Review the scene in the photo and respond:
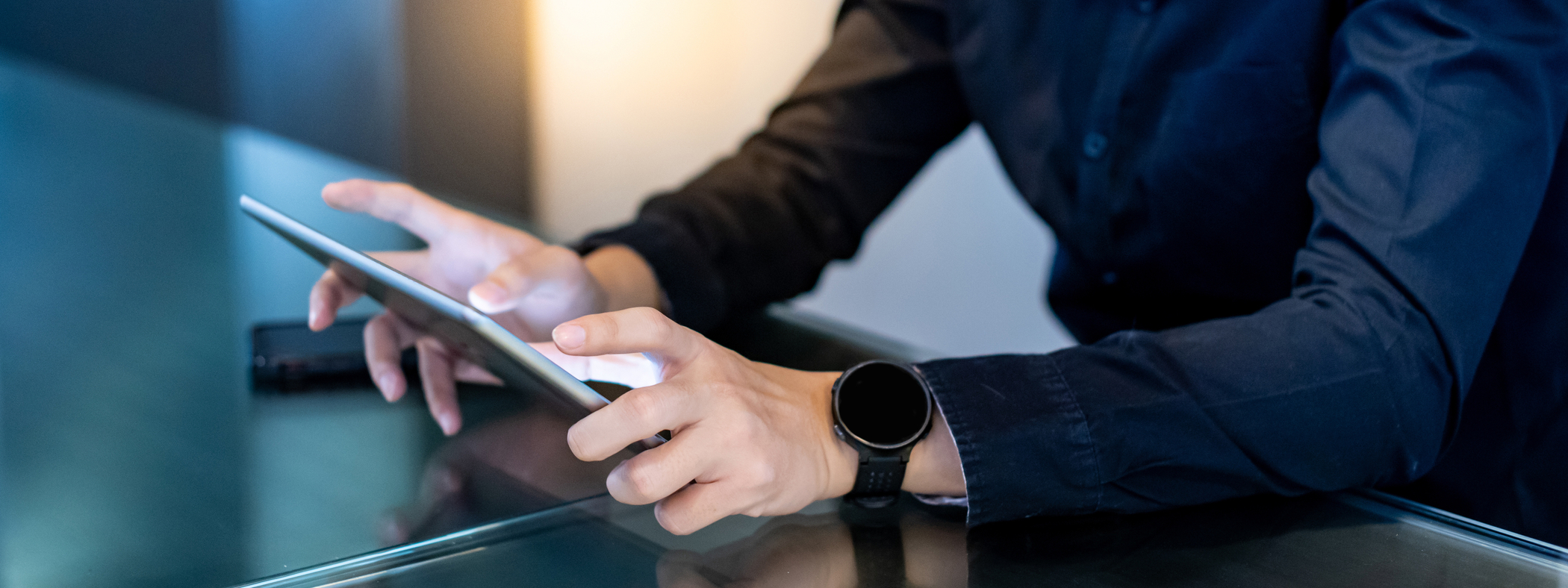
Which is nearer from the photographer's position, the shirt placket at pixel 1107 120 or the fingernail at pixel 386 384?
the fingernail at pixel 386 384

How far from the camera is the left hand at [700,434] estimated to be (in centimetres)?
56

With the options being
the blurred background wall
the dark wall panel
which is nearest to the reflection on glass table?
the blurred background wall

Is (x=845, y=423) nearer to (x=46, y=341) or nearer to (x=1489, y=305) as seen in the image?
(x=1489, y=305)

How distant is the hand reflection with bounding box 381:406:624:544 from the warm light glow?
91.1 inches

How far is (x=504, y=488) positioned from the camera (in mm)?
634

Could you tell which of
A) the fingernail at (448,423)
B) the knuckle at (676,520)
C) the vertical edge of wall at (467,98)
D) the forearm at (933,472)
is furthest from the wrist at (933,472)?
the vertical edge of wall at (467,98)

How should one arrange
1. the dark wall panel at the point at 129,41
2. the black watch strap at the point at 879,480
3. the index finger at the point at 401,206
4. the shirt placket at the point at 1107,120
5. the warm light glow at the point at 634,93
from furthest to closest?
the warm light glow at the point at 634,93
the dark wall panel at the point at 129,41
the shirt placket at the point at 1107,120
the index finger at the point at 401,206
the black watch strap at the point at 879,480

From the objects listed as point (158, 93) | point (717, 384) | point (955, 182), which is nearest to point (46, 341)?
point (717, 384)

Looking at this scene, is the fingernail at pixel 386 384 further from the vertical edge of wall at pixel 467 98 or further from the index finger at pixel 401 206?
the vertical edge of wall at pixel 467 98

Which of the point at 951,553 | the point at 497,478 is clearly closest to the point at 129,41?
the point at 497,478

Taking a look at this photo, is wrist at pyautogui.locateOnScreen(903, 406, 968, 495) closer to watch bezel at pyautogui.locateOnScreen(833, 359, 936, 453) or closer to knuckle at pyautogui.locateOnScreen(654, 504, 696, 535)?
watch bezel at pyautogui.locateOnScreen(833, 359, 936, 453)

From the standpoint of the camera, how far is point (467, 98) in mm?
2844

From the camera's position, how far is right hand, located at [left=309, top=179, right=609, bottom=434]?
79 centimetres

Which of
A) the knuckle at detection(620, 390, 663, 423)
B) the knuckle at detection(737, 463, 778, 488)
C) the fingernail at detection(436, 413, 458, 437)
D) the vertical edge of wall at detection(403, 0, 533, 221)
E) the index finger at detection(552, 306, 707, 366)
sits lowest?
the vertical edge of wall at detection(403, 0, 533, 221)
